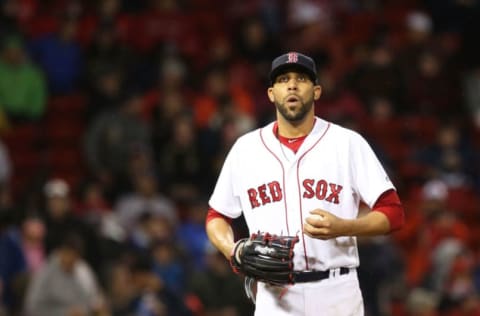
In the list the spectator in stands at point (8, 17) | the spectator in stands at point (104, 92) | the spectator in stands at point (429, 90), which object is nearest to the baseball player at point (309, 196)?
the spectator in stands at point (104, 92)

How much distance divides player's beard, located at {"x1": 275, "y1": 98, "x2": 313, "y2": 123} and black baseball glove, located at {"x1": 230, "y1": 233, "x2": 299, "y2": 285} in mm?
578

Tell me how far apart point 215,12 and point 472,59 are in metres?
3.42

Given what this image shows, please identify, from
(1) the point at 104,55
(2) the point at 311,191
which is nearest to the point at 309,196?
(2) the point at 311,191

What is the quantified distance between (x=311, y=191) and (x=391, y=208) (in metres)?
0.38

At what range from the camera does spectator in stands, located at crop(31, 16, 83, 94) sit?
41.5 ft

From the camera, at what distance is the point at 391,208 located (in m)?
5.20

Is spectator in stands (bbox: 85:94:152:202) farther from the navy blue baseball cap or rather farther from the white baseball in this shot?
the white baseball

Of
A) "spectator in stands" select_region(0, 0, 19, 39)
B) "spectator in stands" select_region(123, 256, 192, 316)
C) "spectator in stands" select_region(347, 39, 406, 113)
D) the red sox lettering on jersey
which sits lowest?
"spectator in stands" select_region(123, 256, 192, 316)

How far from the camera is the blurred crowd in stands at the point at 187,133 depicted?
32.9ft

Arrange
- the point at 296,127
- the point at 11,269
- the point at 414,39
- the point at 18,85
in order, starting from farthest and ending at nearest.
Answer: the point at 414,39 → the point at 18,85 → the point at 11,269 → the point at 296,127

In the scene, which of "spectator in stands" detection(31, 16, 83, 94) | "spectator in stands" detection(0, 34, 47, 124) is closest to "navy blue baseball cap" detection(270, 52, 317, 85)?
"spectator in stands" detection(0, 34, 47, 124)

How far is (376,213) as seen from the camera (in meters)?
5.12

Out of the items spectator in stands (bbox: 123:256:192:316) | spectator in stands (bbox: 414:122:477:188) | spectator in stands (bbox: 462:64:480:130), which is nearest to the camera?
spectator in stands (bbox: 123:256:192:316)

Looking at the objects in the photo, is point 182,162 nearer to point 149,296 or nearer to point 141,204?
point 141,204
